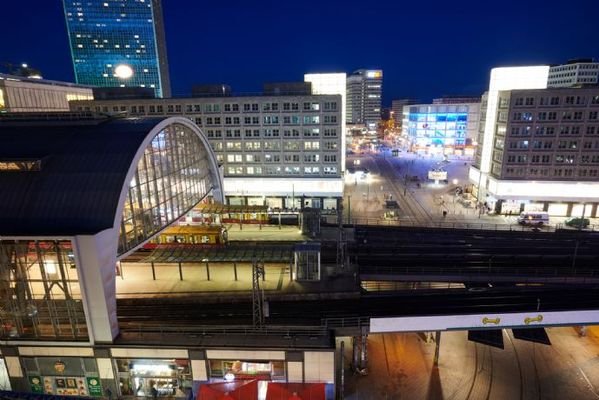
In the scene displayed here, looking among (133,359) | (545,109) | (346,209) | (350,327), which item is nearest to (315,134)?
(346,209)

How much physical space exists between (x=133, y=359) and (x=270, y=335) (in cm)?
1039

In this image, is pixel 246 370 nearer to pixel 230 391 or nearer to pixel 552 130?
pixel 230 391

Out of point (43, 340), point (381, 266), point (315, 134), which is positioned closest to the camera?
point (43, 340)

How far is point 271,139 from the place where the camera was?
71500mm

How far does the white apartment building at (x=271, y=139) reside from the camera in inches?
2744

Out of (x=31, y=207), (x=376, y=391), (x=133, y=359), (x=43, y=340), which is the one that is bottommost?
(x=376, y=391)

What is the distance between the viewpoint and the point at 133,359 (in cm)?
2708

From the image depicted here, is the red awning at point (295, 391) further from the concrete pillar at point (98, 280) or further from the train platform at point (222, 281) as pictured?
the concrete pillar at point (98, 280)

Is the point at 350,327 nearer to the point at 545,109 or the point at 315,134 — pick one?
the point at 315,134

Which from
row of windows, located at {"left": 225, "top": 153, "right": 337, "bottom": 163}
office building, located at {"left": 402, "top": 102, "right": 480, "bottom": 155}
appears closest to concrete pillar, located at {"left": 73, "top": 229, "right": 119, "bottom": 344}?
row of windows, located at {"left": 225, "top": 153, "right": 337, "bottom": 163}

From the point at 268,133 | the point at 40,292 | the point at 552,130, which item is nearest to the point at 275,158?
the point at 268,133

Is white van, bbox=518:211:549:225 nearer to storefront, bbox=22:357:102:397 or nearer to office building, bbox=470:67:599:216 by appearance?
office building, bbox=470:67:599:216

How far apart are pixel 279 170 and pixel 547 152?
164 ft

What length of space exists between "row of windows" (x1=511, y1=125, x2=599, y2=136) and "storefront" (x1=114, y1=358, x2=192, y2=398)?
222ft
